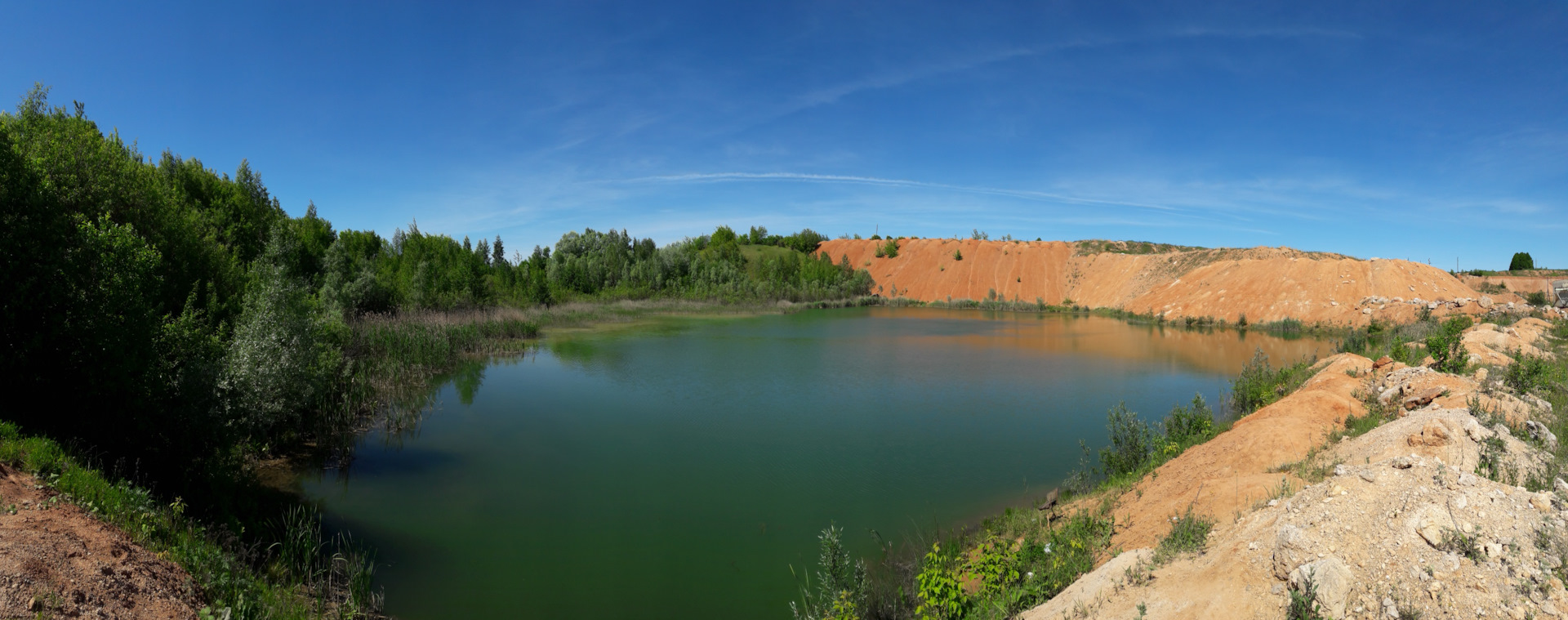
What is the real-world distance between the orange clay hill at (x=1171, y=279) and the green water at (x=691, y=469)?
17.4 m

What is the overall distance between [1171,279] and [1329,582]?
45423mm

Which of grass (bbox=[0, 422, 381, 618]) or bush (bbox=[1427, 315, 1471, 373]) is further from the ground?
bush (bbox=[1427, 315, 1471, 373])

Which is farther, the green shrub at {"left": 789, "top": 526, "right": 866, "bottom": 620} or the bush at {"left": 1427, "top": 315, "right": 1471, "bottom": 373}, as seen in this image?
the bush at {"left": 1427, "top": 315, "right": 1471, "bottom": 373}

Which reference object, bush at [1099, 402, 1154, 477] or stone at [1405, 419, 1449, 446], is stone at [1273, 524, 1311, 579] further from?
bush at [1099, 402, 1154, 477]

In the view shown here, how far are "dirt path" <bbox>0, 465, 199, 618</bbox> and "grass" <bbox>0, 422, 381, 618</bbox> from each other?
15 centimetres

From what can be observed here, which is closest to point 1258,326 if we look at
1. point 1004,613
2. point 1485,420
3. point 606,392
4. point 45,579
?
point 1485,420

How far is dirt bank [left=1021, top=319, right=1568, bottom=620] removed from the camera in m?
3.29

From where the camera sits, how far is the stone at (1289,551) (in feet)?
12.2

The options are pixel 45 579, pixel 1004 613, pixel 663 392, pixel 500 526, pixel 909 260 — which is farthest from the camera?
pixel 909 260

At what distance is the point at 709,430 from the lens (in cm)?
1150

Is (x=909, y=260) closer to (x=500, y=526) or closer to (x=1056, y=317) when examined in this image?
(x=1056, y=317)

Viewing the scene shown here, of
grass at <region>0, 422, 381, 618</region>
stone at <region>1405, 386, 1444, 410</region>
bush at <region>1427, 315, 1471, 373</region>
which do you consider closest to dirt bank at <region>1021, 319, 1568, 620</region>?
stone at <region>1405, 386, 1444, 410</region>

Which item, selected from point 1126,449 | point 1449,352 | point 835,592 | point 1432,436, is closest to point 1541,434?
point 1432,436

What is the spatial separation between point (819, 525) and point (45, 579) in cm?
614
